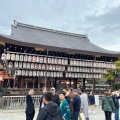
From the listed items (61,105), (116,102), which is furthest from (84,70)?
(61,105)

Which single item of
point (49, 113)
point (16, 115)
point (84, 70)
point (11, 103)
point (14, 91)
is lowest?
point (16, 115)

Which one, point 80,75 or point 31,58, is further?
point 80,75

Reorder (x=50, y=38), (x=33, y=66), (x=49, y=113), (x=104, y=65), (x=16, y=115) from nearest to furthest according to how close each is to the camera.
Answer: (x=49, y=113), (x=16, y=115), (x=33, y=66), (x=104, y=65), (x=50, y=38)

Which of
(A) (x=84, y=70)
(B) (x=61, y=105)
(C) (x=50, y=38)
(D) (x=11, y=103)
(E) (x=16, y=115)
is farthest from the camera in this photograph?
(C) (x=50, y=38)

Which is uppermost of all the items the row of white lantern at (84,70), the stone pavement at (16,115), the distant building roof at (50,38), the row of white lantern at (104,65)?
the distant building roof at (50,38)

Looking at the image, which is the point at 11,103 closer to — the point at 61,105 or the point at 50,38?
the point at 61,105

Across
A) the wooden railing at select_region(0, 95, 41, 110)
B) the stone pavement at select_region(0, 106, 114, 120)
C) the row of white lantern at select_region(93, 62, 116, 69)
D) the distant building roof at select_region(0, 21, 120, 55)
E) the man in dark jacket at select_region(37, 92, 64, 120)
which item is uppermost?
the distant building roof at select_region(0, 21, 120, 55)

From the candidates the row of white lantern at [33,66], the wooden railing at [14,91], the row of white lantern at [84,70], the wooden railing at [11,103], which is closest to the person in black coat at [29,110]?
the wooden railing at [11,103]

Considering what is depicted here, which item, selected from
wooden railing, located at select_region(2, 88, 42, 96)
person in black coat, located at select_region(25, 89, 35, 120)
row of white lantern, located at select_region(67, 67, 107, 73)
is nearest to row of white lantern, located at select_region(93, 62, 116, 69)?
row of white lantern, located at select_region(67, 67, 107, 73)

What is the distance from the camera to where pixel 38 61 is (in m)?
18.7

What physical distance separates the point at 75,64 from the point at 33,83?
5.42 m

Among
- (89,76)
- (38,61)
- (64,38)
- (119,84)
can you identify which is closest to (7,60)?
(38,61)

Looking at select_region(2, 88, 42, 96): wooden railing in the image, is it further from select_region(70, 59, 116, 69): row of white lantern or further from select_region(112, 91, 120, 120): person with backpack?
select_region(112, 91, 120, 120): person with backpack

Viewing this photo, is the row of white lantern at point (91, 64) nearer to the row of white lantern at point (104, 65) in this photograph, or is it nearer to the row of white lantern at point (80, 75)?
the row of white lantern at point (104, 65)
